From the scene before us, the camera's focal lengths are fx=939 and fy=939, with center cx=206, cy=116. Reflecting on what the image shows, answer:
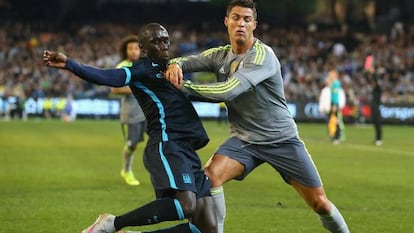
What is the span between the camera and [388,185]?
16141 mm

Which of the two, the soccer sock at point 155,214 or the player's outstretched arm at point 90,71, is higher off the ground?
the player's outstretched arm at point 90,71

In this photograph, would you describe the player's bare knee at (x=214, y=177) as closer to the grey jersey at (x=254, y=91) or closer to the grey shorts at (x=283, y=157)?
the grey shorts at (x=283, y=157)

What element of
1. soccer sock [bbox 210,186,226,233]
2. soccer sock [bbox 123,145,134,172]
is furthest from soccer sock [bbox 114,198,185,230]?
soccer sock [bbox 123,145,134,172]

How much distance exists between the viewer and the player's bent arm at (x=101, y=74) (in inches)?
300

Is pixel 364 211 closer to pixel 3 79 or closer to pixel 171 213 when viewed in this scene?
pixel 171 213

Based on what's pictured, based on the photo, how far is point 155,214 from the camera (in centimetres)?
826

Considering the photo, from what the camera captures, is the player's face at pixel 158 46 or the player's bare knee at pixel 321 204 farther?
the player's bare knee at pixel 321 204

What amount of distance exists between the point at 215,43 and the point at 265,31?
12.3 ft

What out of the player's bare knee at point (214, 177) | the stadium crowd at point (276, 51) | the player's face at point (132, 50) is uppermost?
the player's bare knee at point (214, 177)

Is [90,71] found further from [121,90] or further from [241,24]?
[121,90]

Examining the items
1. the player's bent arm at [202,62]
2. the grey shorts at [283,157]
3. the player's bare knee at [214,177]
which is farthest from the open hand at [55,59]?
the grey shorts at [283,157]

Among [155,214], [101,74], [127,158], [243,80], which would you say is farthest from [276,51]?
[101,74]

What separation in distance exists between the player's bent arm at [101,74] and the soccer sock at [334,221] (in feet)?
8.30

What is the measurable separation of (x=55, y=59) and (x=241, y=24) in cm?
204
